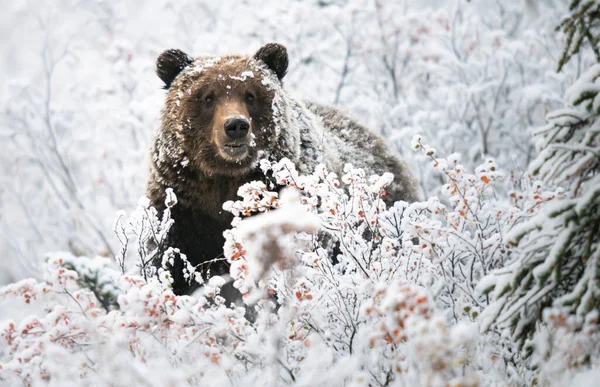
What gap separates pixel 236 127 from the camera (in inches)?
171

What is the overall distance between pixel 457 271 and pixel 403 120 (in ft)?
19.3

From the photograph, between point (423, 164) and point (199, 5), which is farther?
point (199, 5)

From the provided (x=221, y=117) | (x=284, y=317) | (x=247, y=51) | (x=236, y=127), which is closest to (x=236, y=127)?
(x=236, y=127)

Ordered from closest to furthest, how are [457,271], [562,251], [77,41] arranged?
[562,251] < [457,271] < [77,41]

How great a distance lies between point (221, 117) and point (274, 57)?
0.94 meters

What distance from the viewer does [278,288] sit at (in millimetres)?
3348

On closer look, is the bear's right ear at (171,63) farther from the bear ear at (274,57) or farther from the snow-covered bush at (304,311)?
the snow-covered bush at (304,311)

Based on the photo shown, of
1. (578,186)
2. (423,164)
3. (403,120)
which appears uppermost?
(403,120)

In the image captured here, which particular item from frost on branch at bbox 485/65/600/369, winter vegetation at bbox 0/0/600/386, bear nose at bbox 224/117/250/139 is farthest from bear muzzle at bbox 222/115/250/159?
frost on branch at bbox 485/65/600/369

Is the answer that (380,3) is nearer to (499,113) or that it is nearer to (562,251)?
(499,113)

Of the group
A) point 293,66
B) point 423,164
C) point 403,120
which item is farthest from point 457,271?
point 293,66

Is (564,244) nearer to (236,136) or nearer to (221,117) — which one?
(236,136)

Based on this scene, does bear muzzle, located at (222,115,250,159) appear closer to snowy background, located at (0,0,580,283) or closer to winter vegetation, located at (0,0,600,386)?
winter vegetation, located at (0,0,600,386)

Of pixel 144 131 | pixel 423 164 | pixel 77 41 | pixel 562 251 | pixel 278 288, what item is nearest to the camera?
pixel 562 251
